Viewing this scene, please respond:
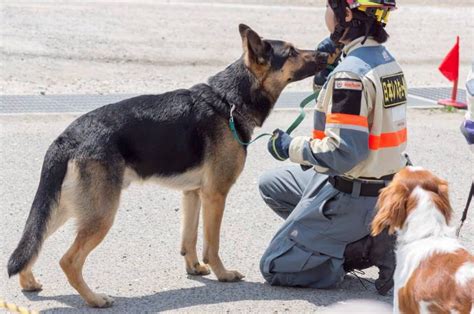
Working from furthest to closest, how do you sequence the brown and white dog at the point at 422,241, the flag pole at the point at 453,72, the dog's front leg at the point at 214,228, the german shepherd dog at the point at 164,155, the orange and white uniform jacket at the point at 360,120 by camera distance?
the flag pole at the point at 453,72 < the dog's front leg at the point at 214,228 < the german shepherd dog at the point at 164,155 < the orange and white uniform jacket at the point at 360,120 < the brown and white dog at the point at 422,241

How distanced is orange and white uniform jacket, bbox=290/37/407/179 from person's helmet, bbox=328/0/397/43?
12 cm

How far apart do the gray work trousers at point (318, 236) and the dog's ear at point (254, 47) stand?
89 centimetres

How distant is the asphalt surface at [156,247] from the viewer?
17.1 ft

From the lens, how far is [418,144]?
8.97 m

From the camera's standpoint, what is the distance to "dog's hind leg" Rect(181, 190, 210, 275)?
18.7 feet

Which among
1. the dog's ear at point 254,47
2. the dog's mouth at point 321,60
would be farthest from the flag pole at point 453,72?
the dog's ear at point 254,47

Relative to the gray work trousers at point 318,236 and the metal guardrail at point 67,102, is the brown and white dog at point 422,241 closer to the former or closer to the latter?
the gray work trousers at point 318,236

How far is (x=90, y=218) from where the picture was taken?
5.05 meters

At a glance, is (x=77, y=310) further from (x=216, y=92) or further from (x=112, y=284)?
(x=216, y=92)

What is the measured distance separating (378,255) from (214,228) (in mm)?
1093

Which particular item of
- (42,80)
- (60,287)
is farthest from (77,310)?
(42,80)

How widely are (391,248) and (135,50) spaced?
7.88 meters

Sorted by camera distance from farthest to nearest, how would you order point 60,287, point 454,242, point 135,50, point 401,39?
point 401,39 < point 135,50 < point 60,287 < point 454,242

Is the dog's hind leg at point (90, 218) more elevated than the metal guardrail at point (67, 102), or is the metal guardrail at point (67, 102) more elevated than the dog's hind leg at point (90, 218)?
the dog's hind leg at point (90, 218)
